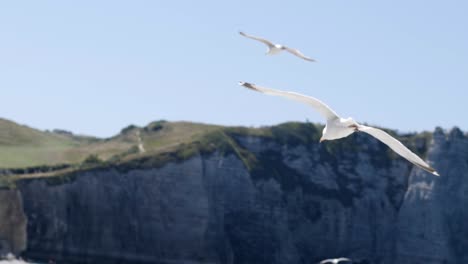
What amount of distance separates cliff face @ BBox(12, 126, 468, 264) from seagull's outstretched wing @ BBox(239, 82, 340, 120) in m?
82.6

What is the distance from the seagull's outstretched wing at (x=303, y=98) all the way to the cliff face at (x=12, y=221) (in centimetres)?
8095

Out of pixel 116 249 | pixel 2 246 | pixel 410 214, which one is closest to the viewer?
pixel 2 246

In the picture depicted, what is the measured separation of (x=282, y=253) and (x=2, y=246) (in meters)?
31.8

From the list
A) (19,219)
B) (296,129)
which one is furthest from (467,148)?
(19,219)

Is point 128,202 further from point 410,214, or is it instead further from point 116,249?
point 410,214

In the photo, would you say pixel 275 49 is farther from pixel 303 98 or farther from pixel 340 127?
pixel 303 98

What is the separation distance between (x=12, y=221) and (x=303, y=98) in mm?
83565

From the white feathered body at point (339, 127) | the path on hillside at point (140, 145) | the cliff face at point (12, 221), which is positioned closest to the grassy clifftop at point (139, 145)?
the path on hillside at point (140, 145)

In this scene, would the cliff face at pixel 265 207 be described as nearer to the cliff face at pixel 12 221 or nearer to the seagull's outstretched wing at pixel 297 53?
the cliff face at pixel 12 221

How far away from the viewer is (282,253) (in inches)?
4904

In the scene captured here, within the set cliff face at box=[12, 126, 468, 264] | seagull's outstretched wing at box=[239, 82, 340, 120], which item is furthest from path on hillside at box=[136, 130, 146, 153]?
seagull's outstretched wing at box=[239, 82, 340, 120]

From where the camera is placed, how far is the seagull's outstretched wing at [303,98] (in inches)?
1181

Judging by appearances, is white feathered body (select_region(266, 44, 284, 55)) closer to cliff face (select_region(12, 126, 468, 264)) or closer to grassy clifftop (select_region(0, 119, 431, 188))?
cliff face (select_region(12, 126, 468, 264))

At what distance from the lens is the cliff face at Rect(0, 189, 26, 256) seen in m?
111
